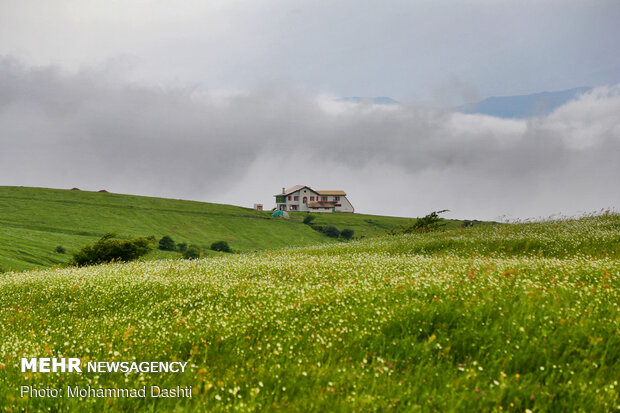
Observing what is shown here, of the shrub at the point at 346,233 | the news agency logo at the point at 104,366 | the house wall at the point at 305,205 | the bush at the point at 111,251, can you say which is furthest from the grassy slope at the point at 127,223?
the news agency logo at the point at 104,366

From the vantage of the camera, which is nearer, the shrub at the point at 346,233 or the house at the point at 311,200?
the shrub at the point at 346,233

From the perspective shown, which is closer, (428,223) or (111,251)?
(111,251)

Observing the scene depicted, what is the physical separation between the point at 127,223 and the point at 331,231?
57.2 metres

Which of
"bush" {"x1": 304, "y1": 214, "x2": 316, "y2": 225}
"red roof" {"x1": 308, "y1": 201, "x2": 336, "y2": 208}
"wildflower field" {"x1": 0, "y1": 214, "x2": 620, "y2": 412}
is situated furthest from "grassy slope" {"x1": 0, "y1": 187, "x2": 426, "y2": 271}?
"wildflower field" {"x1": 0, "y1": 214, "x2": 620, "y2": 412}

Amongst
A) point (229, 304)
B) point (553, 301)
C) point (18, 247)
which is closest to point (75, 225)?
point (18, 247)

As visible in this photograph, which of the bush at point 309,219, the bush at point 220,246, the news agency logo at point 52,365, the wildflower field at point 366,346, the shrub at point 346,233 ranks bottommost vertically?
the bush at point 220,246

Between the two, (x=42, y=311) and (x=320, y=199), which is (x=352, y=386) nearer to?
(x=42, y=311)

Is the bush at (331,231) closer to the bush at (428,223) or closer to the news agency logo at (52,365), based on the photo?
the bush at (428,223)

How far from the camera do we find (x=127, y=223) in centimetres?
10488

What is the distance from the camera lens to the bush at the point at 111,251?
37.0 metres

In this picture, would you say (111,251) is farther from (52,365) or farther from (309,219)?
(309,219)

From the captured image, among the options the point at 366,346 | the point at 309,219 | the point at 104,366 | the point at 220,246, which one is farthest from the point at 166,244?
the point at 366,346

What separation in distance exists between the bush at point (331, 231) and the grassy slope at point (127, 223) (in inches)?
123

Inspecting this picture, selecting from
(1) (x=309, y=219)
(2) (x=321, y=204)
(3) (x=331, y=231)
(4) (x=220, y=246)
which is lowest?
(4) (x=220, y=246)
